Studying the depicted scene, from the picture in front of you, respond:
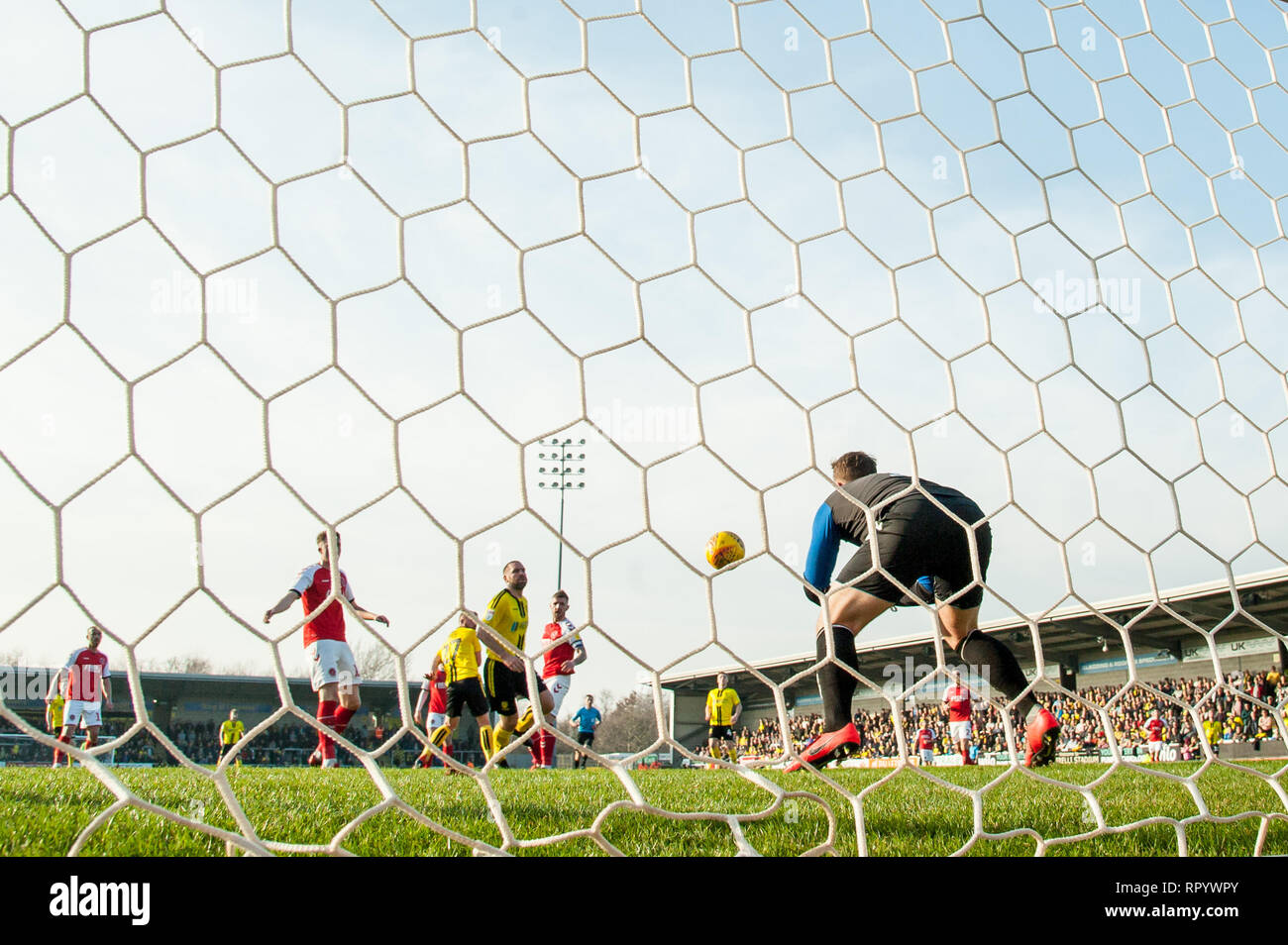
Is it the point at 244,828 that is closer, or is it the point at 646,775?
the point at 244,828

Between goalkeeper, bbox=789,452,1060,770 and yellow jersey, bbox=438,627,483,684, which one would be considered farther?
yellow jersey, bbox=438,627,483,684

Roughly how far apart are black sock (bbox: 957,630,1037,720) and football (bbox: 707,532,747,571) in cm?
85

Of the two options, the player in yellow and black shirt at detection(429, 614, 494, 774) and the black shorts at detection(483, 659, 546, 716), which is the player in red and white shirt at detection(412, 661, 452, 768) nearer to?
the player in yellow and black shirt at detection(429, 614, 494, 774)

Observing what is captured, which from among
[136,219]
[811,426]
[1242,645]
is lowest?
[1242,645]

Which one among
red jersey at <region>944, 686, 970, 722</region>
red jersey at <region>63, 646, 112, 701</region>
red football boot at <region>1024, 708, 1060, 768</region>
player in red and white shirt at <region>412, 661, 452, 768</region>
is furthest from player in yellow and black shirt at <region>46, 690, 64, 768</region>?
red jersey at <region>944, 686, 970, 722</region>

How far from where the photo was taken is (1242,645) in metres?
16.9

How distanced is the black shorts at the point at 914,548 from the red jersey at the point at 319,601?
1.52 metres

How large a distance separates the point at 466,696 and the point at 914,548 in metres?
3.74

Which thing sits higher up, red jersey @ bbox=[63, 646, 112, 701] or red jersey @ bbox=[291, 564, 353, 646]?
red jersey @ bbox=[291, 564, 353, 646]

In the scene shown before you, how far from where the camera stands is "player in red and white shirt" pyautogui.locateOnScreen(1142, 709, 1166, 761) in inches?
547
